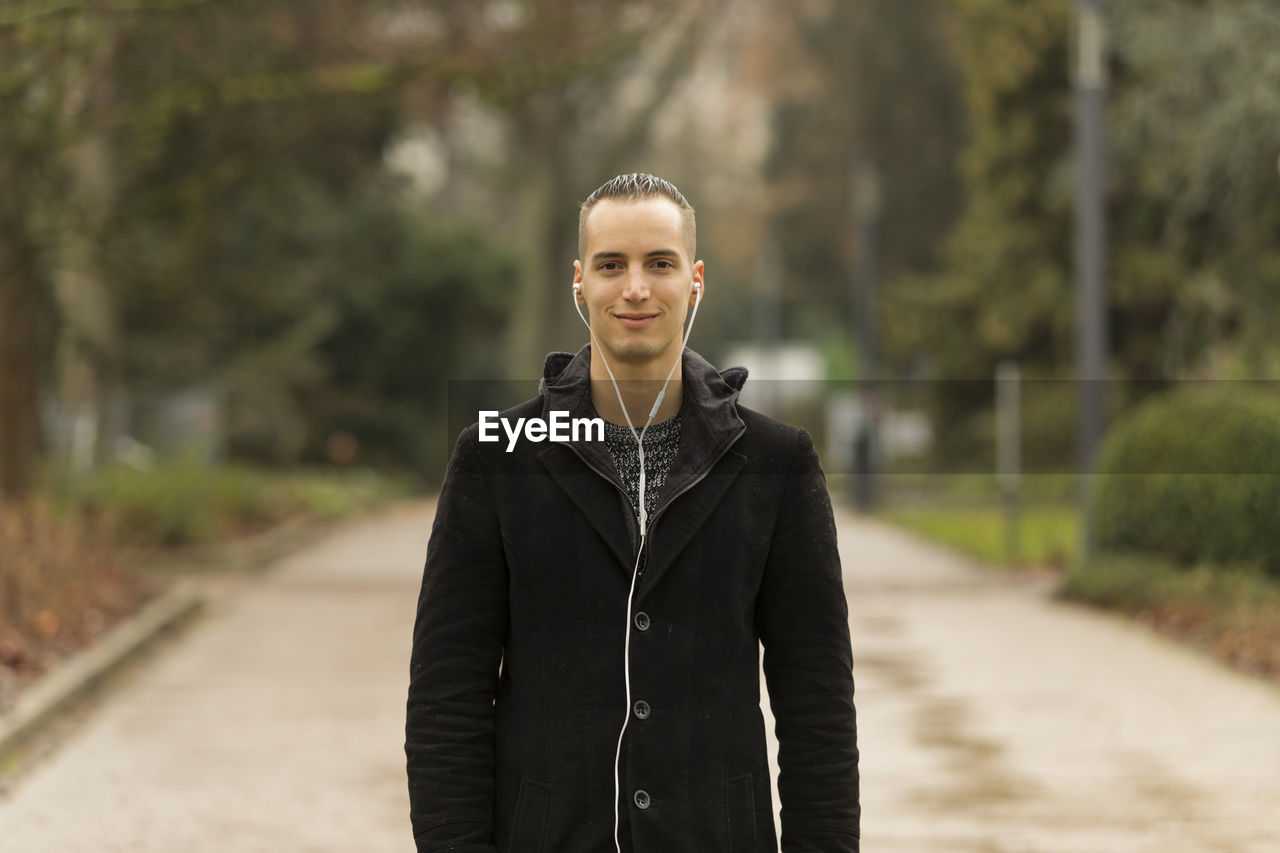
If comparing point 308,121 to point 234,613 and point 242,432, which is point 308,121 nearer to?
point 234,613

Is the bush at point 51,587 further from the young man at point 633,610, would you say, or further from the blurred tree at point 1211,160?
the blurred tree at point 1211,160

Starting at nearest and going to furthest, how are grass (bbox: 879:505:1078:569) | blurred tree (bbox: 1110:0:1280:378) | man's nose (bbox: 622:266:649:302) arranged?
man's nose (bbox: 622:266:649:302), blurred tree (bbox: 1110:0:1280:378), grass (bbox: 879:505:1078:569)

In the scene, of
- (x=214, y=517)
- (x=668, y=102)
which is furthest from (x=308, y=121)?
(x=668, y=102)

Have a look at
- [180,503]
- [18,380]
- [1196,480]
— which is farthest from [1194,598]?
[180,503]

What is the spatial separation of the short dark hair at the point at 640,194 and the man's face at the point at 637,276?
0.01 meters

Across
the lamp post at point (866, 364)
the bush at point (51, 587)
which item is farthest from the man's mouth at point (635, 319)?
the lamp post at point (866, 364)

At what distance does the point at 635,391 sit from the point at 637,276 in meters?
0.20

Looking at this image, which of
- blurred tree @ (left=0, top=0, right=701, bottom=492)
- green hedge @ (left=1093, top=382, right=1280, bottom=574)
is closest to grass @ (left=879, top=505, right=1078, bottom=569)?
green hedge @ (left=1093, top=382, right=1280, bottom=574)

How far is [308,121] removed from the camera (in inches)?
814

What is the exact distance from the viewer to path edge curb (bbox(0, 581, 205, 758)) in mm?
10438

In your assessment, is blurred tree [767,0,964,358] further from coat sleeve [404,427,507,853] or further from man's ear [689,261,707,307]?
Result: coat sleeve [404,427,507,853]

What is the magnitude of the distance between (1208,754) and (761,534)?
7.34 m

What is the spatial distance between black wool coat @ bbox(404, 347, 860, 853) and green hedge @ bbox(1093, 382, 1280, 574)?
13.4m

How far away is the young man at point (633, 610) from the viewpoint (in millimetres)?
3186
